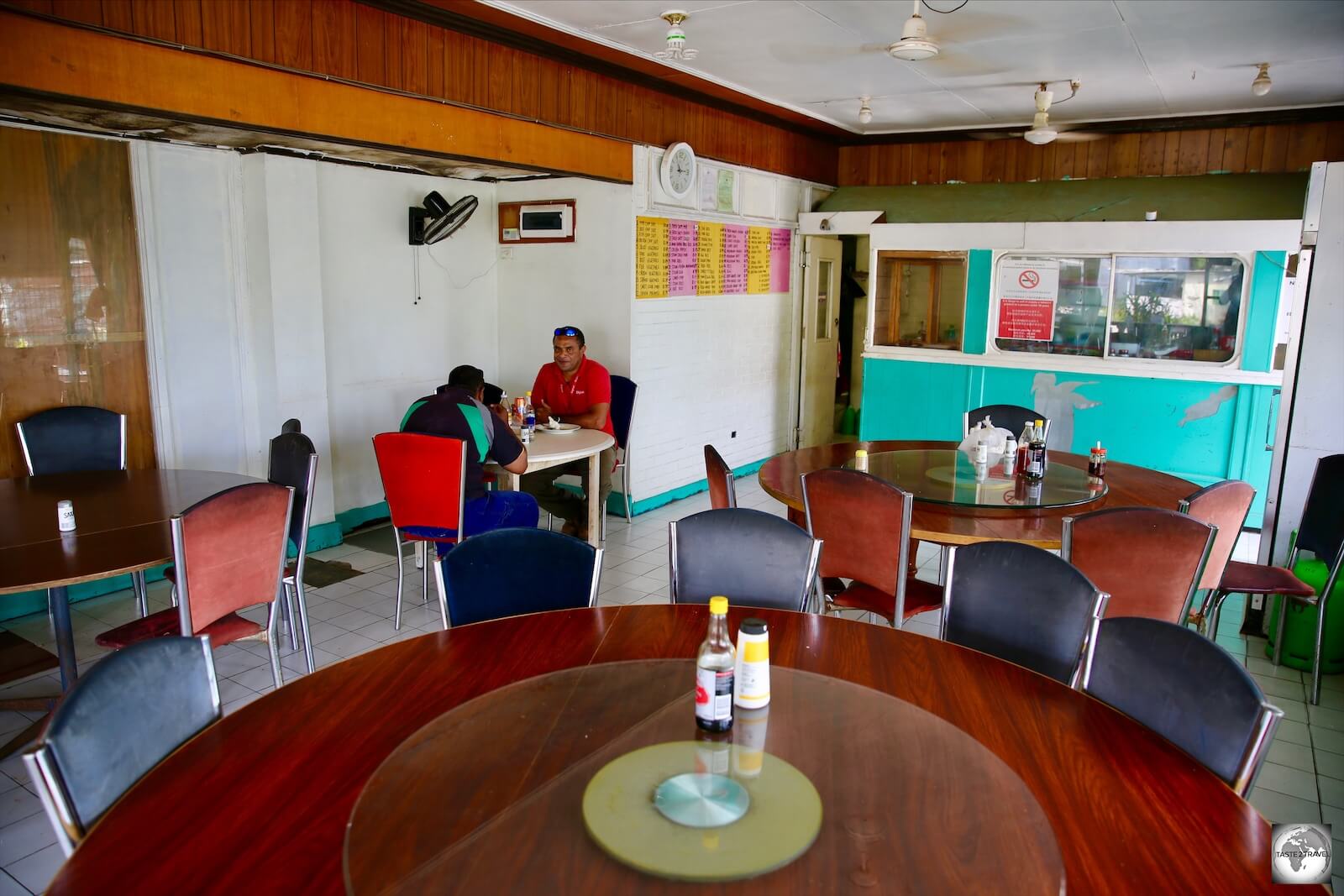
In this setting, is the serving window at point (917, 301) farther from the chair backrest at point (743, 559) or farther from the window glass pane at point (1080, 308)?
the chair backrest at point (743, 559)

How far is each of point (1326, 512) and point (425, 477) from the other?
432cm

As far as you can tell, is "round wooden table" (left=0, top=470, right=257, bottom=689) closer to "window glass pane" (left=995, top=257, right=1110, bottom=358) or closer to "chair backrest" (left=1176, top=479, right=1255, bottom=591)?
"chair backrest" (left=1176, top=479, right=1255, bottom=591)

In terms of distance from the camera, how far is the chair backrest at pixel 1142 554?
3.17 meters

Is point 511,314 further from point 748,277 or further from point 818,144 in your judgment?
point 818,144

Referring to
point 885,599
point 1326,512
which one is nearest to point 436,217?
point 885,599

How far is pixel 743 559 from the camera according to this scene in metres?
3.02

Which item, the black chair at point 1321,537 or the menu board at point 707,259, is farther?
the menu board at point 707,259

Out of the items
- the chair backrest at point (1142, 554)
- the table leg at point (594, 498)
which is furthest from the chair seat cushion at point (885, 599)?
the table leg at point (594, 498)

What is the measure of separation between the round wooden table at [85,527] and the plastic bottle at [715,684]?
7.10ft

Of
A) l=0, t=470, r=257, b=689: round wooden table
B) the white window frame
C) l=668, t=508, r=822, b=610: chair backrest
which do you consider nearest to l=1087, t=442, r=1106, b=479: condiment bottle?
l=668, t=508, r=822, b=610: chair backrest

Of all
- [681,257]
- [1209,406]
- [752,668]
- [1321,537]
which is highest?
[681,257]

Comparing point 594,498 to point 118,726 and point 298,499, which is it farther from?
point 118,726

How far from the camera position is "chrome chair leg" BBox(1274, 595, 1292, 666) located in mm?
4277

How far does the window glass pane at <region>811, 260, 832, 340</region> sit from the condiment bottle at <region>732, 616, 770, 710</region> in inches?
288
